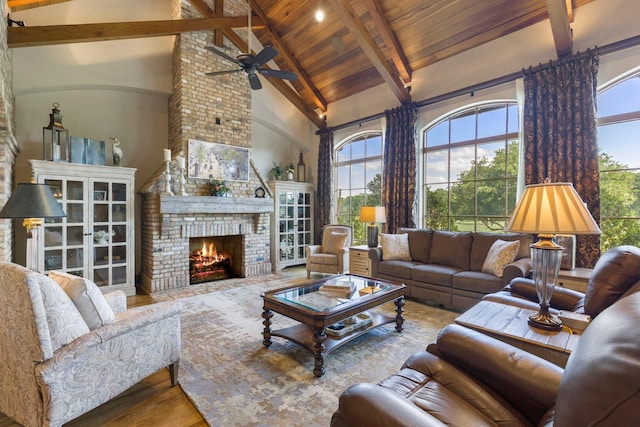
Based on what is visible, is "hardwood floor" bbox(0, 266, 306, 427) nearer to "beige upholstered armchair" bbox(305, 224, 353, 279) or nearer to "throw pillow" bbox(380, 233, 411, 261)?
"throw pillow" bbox(380, 233, 411, 261)

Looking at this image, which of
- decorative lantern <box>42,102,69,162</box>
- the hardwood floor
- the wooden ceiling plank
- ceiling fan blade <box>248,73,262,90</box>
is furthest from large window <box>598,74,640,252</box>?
the wooden ceiling plank

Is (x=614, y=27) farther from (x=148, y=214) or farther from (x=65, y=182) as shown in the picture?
(x=65, y=182)

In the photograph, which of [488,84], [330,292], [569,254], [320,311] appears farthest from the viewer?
[488,84]

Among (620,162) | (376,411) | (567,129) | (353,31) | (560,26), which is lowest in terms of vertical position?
(376,411)

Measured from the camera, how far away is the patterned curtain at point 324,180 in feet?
22.5

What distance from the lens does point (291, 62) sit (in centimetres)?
Result: 622

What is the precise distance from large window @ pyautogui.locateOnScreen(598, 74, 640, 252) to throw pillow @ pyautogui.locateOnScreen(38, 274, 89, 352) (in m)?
5.22

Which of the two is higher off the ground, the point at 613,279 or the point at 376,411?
the point at 613,279

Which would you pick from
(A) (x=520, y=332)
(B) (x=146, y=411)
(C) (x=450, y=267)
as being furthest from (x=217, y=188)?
(A) (x=520, y=332)

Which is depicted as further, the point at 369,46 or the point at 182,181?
the point at 182,181

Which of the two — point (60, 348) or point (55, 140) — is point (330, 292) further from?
point (55, 140)

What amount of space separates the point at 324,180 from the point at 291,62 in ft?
8.34

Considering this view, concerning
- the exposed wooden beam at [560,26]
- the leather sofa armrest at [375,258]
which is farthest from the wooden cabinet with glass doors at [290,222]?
the exposed wooden beam at [560,26]

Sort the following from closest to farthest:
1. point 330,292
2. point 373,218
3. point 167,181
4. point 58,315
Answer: point 58,315 < point 330,292 < point 167,181 < point 373,218
